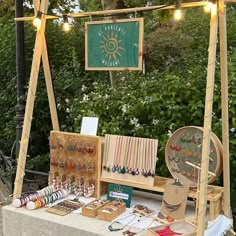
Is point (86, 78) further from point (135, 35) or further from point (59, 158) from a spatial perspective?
point (135, 35)

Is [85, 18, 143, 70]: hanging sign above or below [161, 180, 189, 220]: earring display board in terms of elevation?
above

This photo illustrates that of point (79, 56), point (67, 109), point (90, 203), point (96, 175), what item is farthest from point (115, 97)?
point (79, 56)

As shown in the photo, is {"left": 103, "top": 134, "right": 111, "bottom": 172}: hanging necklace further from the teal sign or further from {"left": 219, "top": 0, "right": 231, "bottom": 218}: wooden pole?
{"left": 219, "top": 0, "right": 231, "bottom": 218}: wooden pole

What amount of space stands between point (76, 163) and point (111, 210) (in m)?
0.56

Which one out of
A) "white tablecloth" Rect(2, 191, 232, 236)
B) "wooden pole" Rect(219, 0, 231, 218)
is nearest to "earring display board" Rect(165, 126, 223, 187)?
"wooden pole" Rect(219, 0, 231, 218)

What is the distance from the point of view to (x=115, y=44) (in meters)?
2.59

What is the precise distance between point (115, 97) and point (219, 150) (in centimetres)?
140

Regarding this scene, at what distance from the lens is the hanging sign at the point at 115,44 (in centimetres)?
249

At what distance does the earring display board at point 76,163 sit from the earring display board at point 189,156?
0.55m

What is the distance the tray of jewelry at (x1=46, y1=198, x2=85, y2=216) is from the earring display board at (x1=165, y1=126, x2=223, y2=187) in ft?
2.33

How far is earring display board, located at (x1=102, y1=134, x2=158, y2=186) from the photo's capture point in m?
2.60

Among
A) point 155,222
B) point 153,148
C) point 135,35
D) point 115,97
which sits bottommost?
point 155,222

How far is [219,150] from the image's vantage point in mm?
2385

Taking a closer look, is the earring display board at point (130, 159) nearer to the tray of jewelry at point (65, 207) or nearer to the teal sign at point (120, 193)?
the teal sign at point (120, 193)
